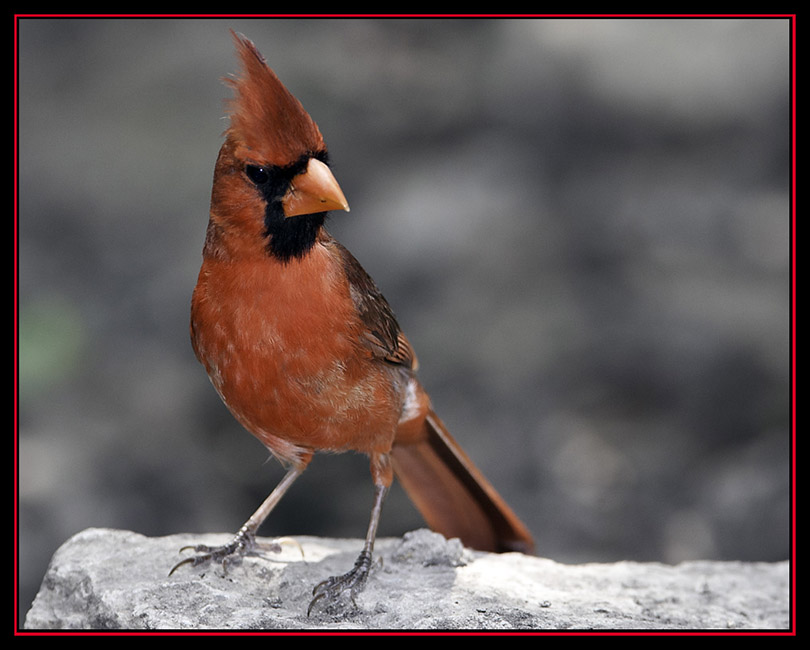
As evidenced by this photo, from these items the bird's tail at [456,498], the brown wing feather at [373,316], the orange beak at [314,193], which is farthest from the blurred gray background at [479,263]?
the orange beak at [314,193]

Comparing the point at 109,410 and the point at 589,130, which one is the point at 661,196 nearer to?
the point at 589,130

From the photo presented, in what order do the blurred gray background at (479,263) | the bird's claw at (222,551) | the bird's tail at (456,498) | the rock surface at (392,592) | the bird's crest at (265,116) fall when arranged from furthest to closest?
1. the blurred gray background at (479,263)
2. the bird's tail at (456,498)
3. the bird's claw at (222,551)
4. the rock surface at (392,592)
5. the bird's crest at (265,116)

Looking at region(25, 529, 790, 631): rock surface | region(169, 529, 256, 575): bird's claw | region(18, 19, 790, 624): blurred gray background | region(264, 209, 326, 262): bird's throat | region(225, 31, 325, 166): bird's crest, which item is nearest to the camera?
region(225, 31, 325, 166): bird's crest

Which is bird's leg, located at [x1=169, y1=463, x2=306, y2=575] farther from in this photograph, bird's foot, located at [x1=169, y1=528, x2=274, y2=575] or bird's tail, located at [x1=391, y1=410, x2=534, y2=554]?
bird's tail, located at [x1=391, y1=410, x2=534, y2=554]

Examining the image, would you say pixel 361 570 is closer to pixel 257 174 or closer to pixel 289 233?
pixel 289 233

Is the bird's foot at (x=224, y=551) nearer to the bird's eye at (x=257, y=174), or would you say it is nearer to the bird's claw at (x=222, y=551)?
the bird's claw at (x=222, y=551)

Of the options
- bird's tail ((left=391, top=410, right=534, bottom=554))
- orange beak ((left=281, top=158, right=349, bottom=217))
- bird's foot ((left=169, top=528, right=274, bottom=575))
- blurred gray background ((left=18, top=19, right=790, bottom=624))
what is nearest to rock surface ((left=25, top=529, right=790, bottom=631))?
bird's foot ((left=169, top=528, right=274, bottom=575))

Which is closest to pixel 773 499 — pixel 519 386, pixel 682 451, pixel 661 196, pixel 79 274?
pixel 682 451
